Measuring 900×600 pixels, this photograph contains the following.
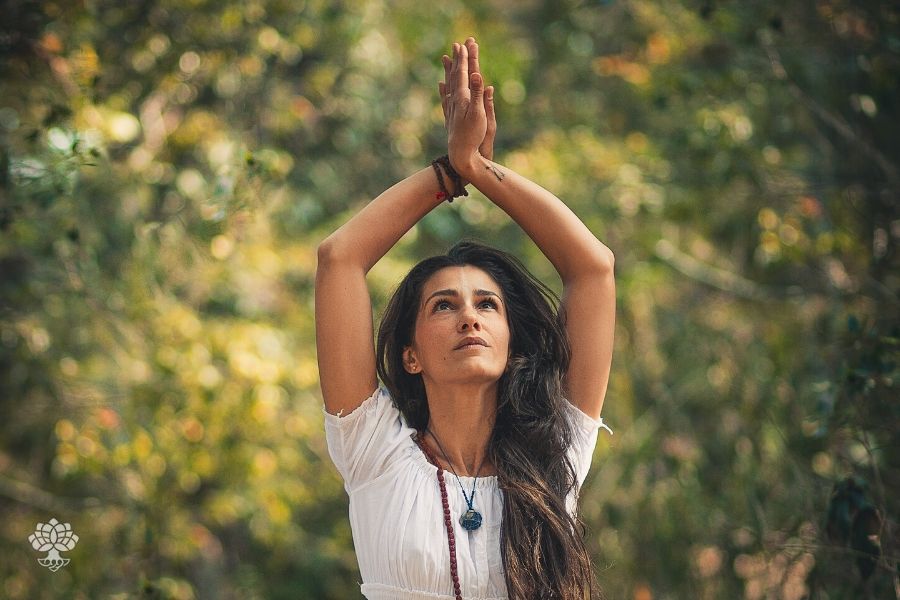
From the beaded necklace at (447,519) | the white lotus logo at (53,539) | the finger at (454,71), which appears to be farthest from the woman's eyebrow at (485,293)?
the white lotus logo at (53,539)

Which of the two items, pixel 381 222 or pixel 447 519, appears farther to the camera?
pixel 381 222

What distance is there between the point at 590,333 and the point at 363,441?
0.61m

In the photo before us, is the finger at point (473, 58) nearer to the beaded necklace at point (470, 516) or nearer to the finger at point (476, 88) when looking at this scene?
the finger at point (476, 88)

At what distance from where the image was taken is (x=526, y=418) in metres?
2.69

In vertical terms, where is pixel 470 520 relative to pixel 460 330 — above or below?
below

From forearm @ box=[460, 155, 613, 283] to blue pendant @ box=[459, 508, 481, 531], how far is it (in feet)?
2.06

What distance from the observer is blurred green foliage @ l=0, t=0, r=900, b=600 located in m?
4.77

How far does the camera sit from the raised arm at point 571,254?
2.66 m

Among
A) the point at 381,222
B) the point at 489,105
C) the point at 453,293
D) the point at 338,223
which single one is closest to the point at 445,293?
the point at 453,293

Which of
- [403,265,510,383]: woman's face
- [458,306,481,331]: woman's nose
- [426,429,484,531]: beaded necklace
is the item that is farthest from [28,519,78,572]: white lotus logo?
[458,306,481,331]: woman's nose

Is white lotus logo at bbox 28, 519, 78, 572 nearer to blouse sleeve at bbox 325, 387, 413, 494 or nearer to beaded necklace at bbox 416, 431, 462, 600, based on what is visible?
blouse sleeve at bbox 325, 387, 413, 494

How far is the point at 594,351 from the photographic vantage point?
2715mm

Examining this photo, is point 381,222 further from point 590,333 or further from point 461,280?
point 590,333

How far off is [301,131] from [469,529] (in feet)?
15.2
